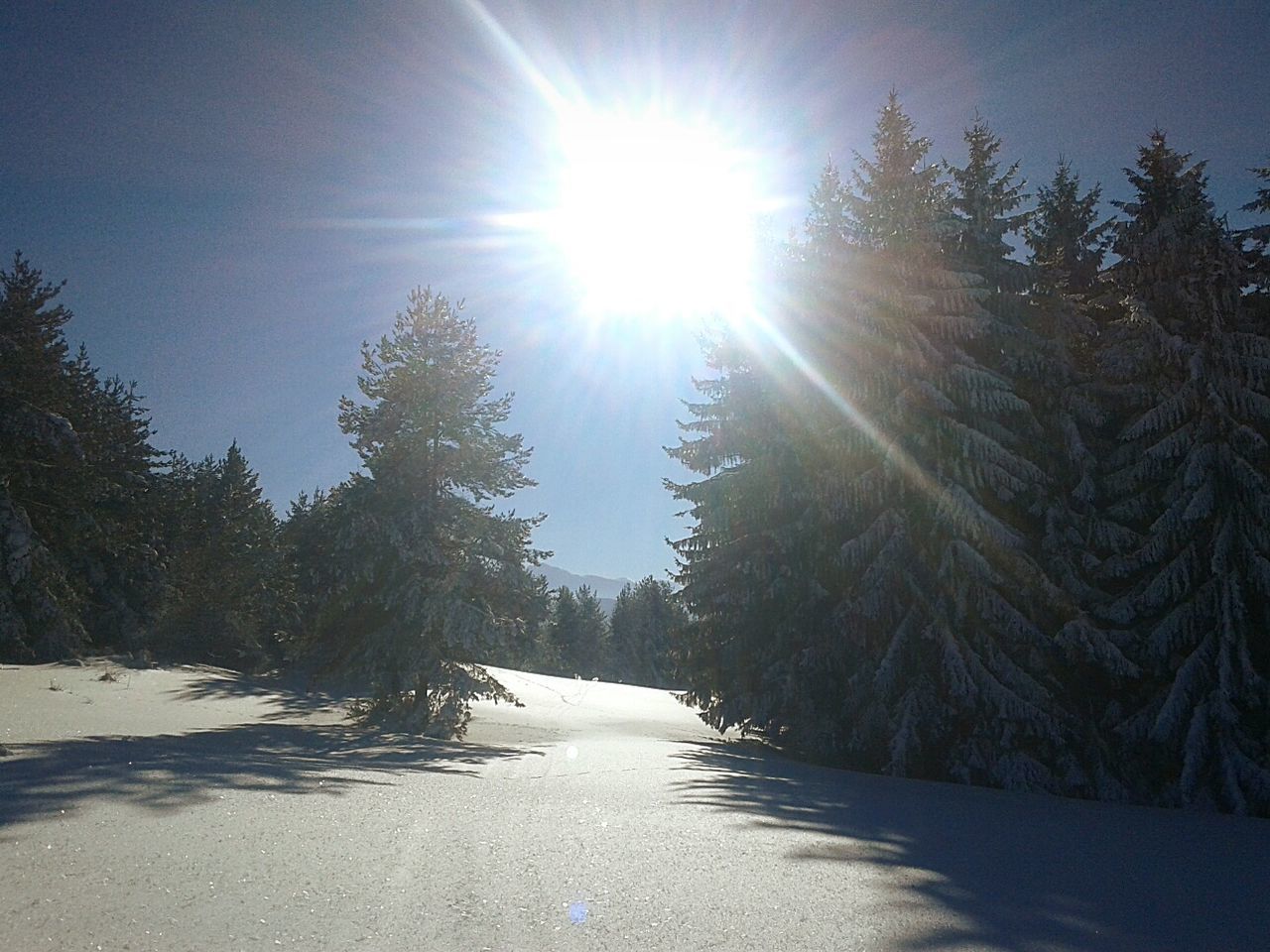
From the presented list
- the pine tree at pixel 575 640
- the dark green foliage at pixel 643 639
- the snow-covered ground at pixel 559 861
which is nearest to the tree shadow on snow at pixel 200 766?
the snow-covered ground at pixel 559 861

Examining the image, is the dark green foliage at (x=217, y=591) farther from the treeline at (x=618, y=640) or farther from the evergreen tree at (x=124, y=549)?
the treeline at (x=618, y=640)

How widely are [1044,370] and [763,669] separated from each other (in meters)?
7.45

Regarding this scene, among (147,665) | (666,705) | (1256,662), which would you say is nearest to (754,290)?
(1256,662)

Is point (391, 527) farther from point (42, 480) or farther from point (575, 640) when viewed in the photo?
point (575, 640)

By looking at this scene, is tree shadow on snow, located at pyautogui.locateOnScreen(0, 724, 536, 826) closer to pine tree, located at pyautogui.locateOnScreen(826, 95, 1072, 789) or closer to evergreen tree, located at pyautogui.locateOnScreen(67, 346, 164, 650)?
pine tree, located at pyautogui.locateOnScreen(826, 95, 1072, 789)

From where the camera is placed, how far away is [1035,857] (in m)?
A: 5.27

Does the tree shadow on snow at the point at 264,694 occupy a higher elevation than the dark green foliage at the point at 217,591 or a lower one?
lower

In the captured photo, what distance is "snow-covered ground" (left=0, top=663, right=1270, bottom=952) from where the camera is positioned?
3.21 meters

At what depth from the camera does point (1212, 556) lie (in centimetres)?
1037

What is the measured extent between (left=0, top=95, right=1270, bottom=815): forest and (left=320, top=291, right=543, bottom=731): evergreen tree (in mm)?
63

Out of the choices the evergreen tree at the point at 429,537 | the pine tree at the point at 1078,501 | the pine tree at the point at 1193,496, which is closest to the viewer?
the pine tree at the point at 1193,496

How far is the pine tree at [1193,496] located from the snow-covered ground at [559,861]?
7.26 ft

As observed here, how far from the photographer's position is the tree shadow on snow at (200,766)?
16.1ft

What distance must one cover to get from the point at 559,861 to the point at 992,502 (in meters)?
11.0
